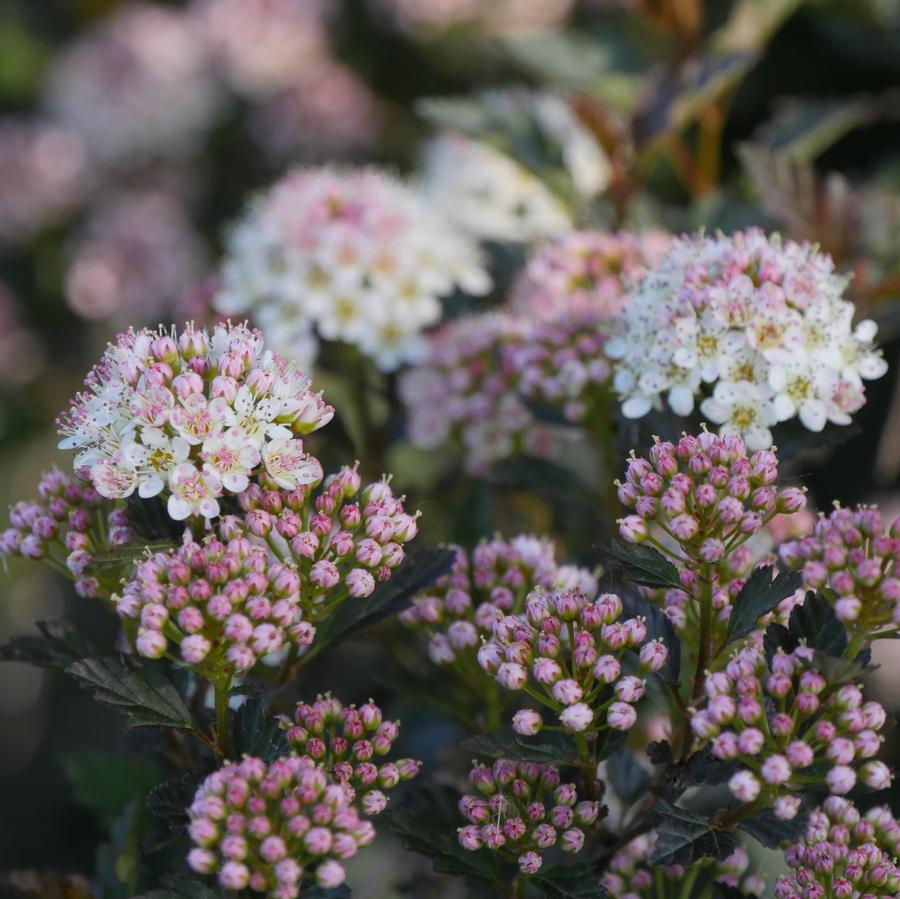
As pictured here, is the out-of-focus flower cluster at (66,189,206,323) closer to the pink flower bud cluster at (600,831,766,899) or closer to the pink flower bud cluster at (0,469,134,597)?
the pink flower bud cluster at (0,469,134,597)

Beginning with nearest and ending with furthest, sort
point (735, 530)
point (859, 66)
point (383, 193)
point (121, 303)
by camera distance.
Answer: point (735, 530) < point (383, 193) < point (859, 66) < point (121, 303)

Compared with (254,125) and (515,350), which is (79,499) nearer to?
(515,350)

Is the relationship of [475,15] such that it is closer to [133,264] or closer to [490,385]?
[133,264]

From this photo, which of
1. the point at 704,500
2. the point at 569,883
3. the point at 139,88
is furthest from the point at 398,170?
the point at 569,883

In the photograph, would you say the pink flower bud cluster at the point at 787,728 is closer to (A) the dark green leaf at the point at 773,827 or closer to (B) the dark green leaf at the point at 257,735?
(A) the dark green leaf at the point at 773,827

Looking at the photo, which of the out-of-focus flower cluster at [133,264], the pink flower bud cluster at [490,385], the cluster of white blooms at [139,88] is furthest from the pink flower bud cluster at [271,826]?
the cluster of white blooms at [139,88]

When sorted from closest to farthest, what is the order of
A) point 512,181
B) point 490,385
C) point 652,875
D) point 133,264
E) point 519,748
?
1. point 519,748
2. point 652,875
3. point 490,385
4. point 512,181
5. point 133,264

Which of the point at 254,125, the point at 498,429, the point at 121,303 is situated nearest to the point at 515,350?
the point at 498,429
